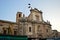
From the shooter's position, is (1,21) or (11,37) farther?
(1,21)

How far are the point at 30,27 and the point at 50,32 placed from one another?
6480 millimetres

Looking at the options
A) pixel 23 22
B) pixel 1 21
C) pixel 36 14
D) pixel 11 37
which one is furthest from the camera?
pixel 36 14

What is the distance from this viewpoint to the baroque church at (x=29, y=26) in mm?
34213

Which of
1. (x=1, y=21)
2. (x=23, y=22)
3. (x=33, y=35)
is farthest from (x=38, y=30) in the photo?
(x=1, y=21)

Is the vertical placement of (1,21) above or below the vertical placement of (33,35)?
above

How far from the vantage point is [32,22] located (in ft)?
122

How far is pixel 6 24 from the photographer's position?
33.9m

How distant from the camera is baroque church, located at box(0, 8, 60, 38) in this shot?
34.2 meters

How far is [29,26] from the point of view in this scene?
36688mm

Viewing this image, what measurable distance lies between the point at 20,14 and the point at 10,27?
4.62 metres

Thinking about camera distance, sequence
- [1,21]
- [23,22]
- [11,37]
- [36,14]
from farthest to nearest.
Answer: [36,14] → [23,22] → [1,21] → [11,37]

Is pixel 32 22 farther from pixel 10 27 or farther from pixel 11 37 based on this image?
pixel 11 37

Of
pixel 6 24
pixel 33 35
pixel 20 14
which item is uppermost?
pixel 20 14

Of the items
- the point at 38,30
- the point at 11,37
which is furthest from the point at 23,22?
the point at 11,37
